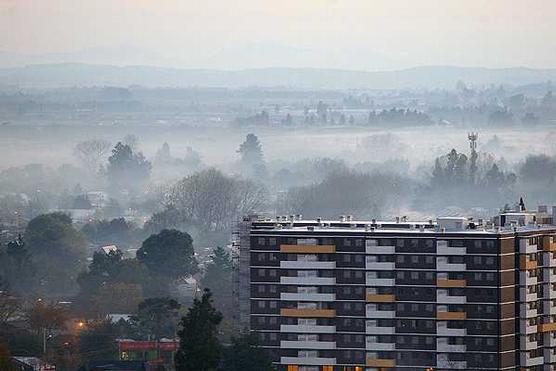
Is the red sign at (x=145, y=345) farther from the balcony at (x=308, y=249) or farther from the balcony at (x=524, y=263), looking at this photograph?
the balcony at (x=524, y=263)

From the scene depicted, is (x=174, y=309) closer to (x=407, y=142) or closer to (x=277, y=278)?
(x=277, y=278)

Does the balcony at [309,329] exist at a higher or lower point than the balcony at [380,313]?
lower

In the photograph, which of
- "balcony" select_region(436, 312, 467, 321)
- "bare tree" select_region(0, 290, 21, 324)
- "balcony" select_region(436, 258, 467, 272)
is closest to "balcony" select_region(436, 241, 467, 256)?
"balcony" select_region(436, 258, 467, 272)

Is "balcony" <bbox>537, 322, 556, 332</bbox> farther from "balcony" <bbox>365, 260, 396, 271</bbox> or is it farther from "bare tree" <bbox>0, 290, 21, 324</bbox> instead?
"bare tree" <bbox>0, 290, 21, 324</bbox>

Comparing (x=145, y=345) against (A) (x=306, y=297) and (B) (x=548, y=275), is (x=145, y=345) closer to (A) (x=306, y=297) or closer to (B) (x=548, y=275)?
(A) (x=306, y=297)

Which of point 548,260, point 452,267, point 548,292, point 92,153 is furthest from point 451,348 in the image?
point 92,153

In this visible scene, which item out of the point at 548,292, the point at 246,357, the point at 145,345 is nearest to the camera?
the point at 246,357

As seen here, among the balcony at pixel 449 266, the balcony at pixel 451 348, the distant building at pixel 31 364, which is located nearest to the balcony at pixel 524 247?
the balcony at pixel 449 266
